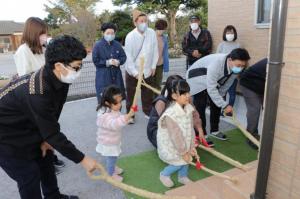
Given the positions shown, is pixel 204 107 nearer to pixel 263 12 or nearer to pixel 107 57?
pixel 107 57

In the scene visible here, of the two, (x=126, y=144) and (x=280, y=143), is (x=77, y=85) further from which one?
→ (x=280, y=143)

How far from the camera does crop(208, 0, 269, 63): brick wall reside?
5.29 meters

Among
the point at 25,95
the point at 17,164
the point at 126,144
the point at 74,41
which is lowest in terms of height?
the point at 126,144

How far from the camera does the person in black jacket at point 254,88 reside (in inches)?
138

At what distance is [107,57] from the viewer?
439 centimetres

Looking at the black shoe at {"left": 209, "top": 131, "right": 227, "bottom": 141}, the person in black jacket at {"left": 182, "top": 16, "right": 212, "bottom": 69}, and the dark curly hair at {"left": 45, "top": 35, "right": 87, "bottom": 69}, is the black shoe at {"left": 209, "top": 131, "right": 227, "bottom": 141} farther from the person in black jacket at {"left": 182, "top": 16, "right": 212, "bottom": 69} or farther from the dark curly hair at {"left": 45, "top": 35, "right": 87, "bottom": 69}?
the dark curly hair at {"left": 45, "top": 35, "right": 87, "bottom": 69}

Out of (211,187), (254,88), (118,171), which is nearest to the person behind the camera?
(211,187)

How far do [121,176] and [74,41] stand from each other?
1.87m

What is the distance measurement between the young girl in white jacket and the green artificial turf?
7.9 inches

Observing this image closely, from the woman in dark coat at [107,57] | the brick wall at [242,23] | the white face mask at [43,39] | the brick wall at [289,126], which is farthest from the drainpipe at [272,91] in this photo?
the brick wall at [242,23]

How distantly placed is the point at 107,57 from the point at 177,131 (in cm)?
217

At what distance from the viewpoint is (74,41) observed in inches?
68.6

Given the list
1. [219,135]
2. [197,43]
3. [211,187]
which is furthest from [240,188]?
[197,43]

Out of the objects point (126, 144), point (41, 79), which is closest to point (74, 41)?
point (41, 79)
